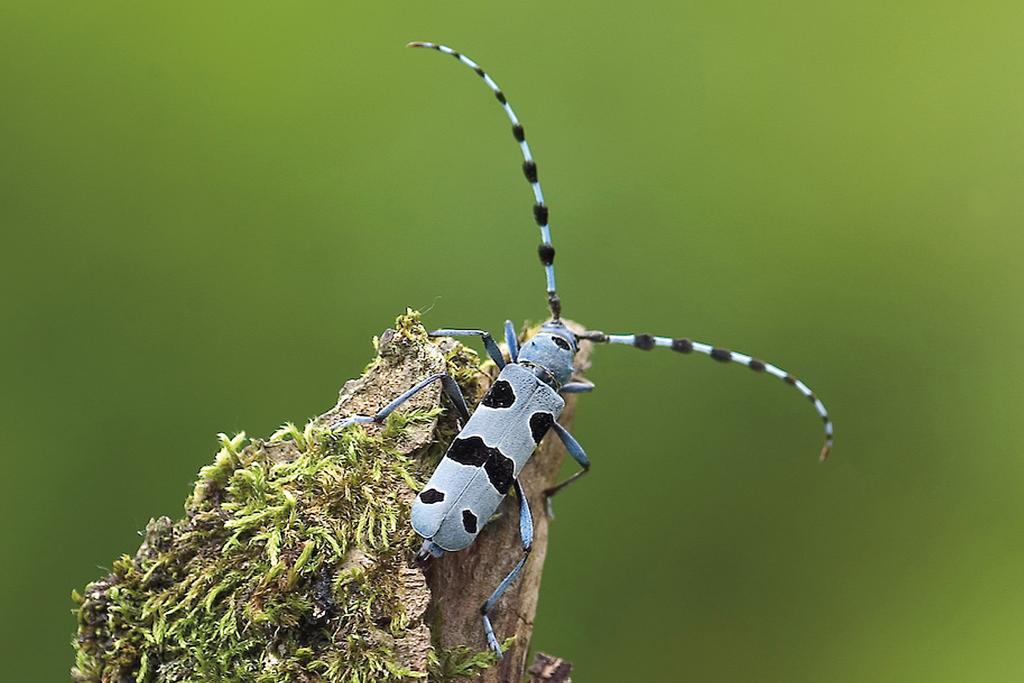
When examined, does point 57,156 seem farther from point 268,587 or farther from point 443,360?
point 268,587

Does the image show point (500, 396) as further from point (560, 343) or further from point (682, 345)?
point (682, 345)

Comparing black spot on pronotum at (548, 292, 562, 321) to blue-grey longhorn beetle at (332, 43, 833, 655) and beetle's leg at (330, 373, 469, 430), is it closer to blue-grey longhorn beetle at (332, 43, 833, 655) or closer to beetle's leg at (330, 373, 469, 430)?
blue-grey longhorn beetle at (332, 43, 833, 655)

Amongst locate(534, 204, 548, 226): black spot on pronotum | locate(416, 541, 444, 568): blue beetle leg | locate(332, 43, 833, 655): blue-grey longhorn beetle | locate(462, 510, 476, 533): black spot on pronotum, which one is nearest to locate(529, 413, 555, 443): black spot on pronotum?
locate(332, 43, 833, 655): blue-grey longhorn beetle

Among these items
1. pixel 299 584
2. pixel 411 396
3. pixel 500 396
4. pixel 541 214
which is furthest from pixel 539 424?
pixel 299 584

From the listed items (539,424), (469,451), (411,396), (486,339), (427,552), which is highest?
(486,339)

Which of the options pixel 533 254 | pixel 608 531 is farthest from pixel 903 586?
pixel 533 254

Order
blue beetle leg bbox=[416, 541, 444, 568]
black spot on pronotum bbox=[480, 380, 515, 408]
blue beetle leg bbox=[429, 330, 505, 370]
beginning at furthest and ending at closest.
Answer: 1. blue beetle leg bbox=[429, 330, 505, 370]
2. black spot on pronotum bbox=[480, 380, 515, 408]
3. blue beetle leg bbox=[416, 541, 444, 568]
